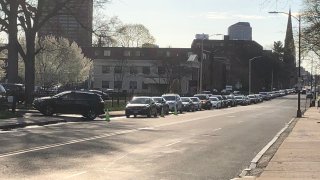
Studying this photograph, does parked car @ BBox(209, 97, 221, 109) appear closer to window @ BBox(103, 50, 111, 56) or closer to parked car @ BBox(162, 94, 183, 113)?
parked car @ BBox(162, 94, 183, 113)

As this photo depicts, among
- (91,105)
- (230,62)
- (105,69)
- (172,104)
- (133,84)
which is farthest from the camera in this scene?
(230,62)

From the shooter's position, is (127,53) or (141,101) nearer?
(141,101)

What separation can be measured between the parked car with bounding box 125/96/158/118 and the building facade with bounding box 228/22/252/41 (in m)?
149

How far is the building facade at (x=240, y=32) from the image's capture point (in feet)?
621

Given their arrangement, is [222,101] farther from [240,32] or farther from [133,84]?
[240,32]

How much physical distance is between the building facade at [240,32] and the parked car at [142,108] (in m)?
149

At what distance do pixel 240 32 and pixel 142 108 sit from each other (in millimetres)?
151432

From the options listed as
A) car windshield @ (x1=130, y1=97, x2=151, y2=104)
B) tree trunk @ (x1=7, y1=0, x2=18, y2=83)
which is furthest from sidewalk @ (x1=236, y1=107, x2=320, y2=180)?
tree trunk @ (x1=7, y1=0, x2=18, y2=83)

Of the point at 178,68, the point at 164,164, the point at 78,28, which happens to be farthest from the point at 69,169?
the point at 178,68

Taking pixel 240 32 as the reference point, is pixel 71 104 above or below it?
below

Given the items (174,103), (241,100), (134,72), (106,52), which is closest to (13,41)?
(174,103)

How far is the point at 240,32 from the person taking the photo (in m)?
187

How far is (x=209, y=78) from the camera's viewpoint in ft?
463

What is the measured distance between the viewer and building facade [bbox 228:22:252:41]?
18939 centimetres
